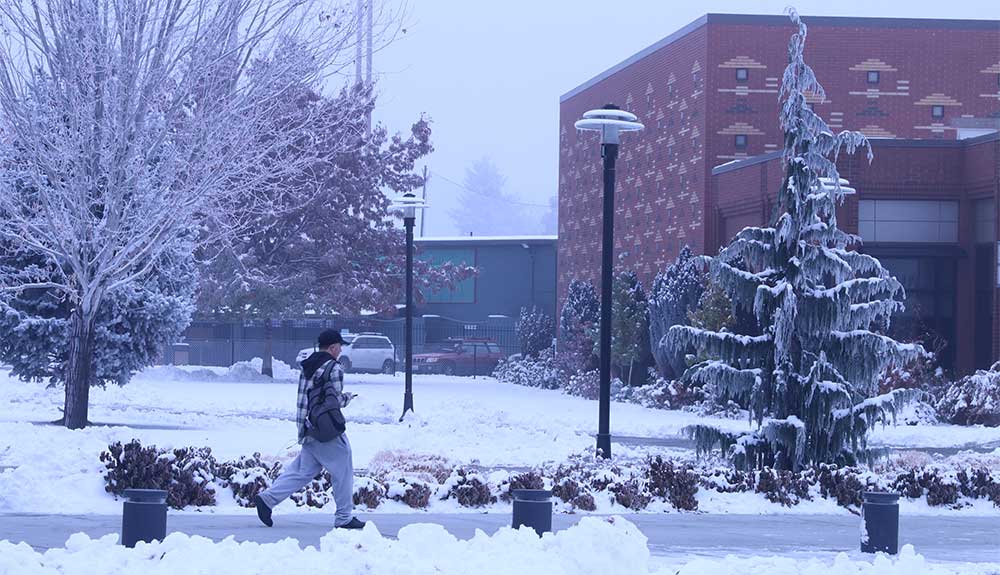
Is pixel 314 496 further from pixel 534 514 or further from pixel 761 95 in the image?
pixel 761 95

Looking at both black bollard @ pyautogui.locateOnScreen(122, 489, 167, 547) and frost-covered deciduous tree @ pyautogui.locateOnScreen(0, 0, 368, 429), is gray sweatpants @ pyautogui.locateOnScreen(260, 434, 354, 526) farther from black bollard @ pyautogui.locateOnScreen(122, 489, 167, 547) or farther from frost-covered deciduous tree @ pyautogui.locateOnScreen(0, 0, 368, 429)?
frost-covered deciduous tree @ pyautogui.locateOnScreen(0, 0, 368, 429)

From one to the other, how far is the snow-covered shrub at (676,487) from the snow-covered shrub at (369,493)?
117 inches

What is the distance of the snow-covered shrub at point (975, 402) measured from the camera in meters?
32.5

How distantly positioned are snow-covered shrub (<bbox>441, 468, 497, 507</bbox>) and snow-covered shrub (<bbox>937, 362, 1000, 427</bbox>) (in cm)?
1970

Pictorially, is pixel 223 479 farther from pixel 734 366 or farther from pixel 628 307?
pixel 628 307

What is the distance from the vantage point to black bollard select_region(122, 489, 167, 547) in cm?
1053

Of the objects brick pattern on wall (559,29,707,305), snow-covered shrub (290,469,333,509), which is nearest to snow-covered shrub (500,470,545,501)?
snow-covered shrub (290,469,333,509)

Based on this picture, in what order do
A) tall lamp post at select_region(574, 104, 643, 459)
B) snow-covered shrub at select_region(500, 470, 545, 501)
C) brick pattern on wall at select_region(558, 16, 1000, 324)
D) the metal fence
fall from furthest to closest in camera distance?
Result: the metal fence → brick pattern on wall at select_region(558, 16, 1000, 324) → tall lamp post at select_region(574, 104, 643, 459) → snow-covered shrub at select_region(500, 470, 545, 501)

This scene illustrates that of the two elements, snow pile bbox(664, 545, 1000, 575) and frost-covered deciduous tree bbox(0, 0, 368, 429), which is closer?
snow pile bbox(664, 545, 1000, 575)

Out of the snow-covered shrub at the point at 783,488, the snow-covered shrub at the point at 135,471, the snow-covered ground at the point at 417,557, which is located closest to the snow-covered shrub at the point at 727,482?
the snow-covered shrub at the point at 783,488

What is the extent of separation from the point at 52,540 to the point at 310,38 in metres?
11.4

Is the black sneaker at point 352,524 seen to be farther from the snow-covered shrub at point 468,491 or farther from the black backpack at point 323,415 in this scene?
the snow-covered shrub at point 468,491

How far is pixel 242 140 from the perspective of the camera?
21.9 m

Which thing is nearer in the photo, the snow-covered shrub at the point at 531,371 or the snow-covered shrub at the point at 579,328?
the snow-covered shrub at the point at 579,328
